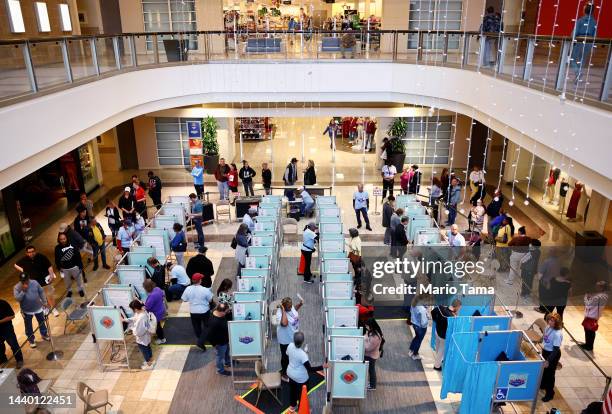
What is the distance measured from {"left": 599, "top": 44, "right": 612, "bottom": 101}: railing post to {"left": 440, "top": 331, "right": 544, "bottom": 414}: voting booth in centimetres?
350

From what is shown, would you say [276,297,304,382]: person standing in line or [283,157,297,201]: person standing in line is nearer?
[276,297,304,382]: person standing in line

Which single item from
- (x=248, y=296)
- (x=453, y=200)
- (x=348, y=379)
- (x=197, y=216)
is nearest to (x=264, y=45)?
(x=197, y=216)

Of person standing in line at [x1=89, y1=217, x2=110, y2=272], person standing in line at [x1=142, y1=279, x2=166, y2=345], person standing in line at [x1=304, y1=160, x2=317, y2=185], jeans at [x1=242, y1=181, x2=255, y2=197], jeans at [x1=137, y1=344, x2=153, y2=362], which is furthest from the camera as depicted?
person standing in line at [x1=304, y1=160, x2=317, y2=185]

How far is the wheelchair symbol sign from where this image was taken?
6809 millimetres

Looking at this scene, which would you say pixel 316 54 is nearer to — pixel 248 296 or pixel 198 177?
pixel 198 177

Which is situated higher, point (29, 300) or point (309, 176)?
point (29, 300)

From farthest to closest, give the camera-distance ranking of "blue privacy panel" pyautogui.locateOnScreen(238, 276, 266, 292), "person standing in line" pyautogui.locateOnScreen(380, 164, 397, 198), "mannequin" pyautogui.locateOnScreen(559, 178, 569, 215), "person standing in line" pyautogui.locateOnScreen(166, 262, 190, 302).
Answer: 1. "person standing in line" pyautogui.locateOnScreen(380, 164, 397, 198)
2. "mannequin" pyautogui.locateOnScreen(559, 178, 569, 215)
3. "person standing in line" pyautogui.locateOnScreen(166, 262, 190, 302)
4. "blue privacy panel" pyautogui.locateOnScreen(238, 276, 266, 292)

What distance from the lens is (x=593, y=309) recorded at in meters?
8.36

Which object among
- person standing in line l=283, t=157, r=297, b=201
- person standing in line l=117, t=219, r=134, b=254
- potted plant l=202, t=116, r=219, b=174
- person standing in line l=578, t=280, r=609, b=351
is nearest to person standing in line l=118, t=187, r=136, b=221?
person standing in line l=117, t=219, r=134, b=254

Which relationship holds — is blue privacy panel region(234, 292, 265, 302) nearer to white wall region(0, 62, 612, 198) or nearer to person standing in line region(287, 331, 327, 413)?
person standing in line region(287, 331, 327, 413)

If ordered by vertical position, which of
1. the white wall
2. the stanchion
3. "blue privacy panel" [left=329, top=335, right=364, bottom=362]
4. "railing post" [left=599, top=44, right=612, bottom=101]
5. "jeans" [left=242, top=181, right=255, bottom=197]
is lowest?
the stanchion

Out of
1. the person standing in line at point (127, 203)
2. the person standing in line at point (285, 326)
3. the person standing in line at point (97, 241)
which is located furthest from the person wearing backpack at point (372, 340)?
the person standing in line at point (127, 203)

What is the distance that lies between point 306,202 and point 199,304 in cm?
604

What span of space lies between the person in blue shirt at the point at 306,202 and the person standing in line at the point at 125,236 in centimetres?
485
